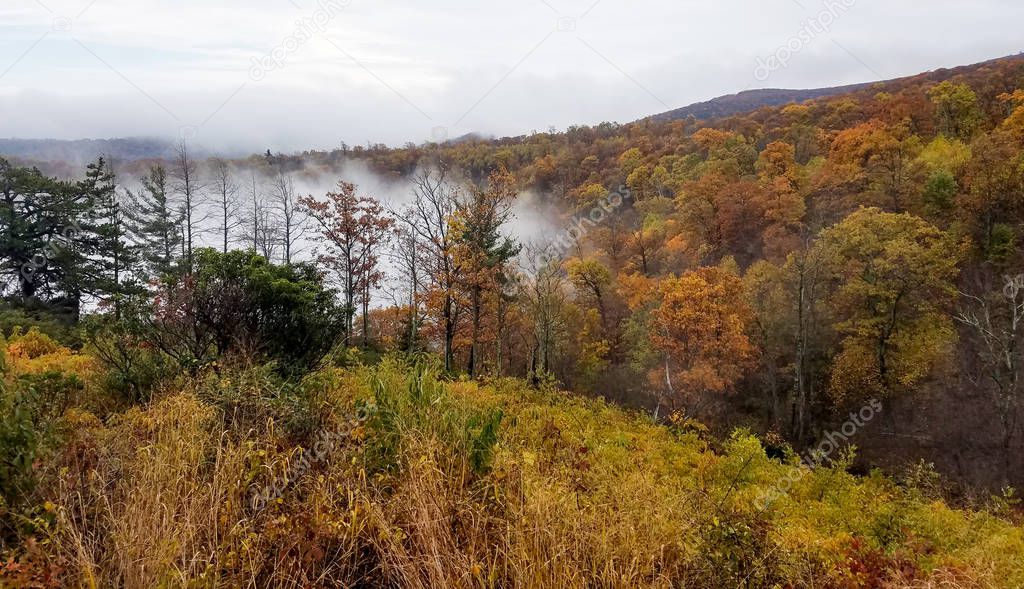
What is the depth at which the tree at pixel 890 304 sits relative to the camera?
24.4 metres

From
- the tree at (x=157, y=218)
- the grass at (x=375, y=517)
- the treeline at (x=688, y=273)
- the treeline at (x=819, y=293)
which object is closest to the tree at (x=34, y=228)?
the treeline at (x=688, y=273)

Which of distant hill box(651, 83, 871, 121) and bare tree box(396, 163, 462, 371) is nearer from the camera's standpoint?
bare tree box(396, 163, 462, 371)

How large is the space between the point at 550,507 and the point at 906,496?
6.88m

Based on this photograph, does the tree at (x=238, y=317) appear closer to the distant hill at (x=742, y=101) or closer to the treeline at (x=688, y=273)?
the treeline at (x=688, y=273)

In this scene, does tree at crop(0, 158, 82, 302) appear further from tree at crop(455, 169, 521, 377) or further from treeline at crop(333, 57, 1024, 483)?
tree at crop(455, 169, 521, 377)

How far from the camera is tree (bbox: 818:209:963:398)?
2444 centimetres

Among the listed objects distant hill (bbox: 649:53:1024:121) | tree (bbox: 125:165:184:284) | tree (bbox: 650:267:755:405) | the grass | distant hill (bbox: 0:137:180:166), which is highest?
distant hill (bbox: 649:53:1024:121)

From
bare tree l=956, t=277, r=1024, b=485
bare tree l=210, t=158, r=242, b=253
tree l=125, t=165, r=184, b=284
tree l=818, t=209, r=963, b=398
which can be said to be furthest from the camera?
bare tree l=210, t=158, r=242, b=253

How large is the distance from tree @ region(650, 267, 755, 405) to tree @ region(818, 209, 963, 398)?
4.96 metres

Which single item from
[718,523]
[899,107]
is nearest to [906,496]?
[718,523]

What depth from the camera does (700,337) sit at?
2630 cm

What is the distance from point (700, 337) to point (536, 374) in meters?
16.1

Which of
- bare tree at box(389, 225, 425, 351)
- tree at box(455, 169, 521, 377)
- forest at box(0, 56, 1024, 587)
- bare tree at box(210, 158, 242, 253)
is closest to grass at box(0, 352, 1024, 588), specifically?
forest at box(0, 56, 1024, 587)

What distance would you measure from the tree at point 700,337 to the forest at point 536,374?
23 cm
